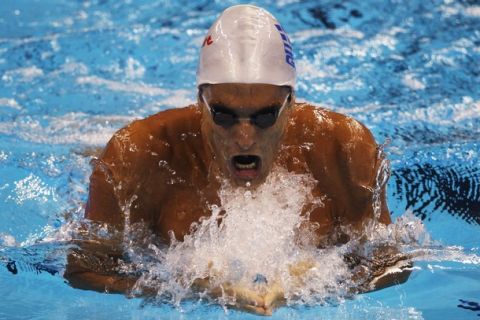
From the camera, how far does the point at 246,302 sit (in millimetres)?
2068

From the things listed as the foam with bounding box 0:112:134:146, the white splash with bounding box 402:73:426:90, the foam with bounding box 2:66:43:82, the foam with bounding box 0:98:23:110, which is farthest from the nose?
the foam with bounding box 2:66:43:82

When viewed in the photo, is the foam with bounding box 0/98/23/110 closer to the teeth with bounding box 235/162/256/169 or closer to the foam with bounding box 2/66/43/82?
the foam with bounding box 2/66/43/82

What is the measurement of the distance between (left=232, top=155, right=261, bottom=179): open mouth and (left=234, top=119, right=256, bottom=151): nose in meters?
0.05

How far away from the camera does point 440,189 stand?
10.8 feet

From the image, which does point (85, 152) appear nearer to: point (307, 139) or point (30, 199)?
point (30, 199)

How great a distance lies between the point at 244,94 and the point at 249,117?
0.21 feet

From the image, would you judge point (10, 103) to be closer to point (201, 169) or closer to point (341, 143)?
point (201, 169)

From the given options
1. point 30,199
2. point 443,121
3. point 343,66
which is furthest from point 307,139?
point 343,66

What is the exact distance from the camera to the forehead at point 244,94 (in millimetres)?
2086

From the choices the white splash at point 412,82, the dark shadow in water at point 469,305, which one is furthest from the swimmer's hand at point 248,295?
the white splash at point 412,82

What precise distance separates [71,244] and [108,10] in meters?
3.30

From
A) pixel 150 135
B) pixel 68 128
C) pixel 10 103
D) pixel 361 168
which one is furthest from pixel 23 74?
pixel 361 168

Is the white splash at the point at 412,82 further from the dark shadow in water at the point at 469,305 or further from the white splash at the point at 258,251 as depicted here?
the white splash at the point at 258,251

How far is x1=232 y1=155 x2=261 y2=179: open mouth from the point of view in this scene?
2.11 metres
